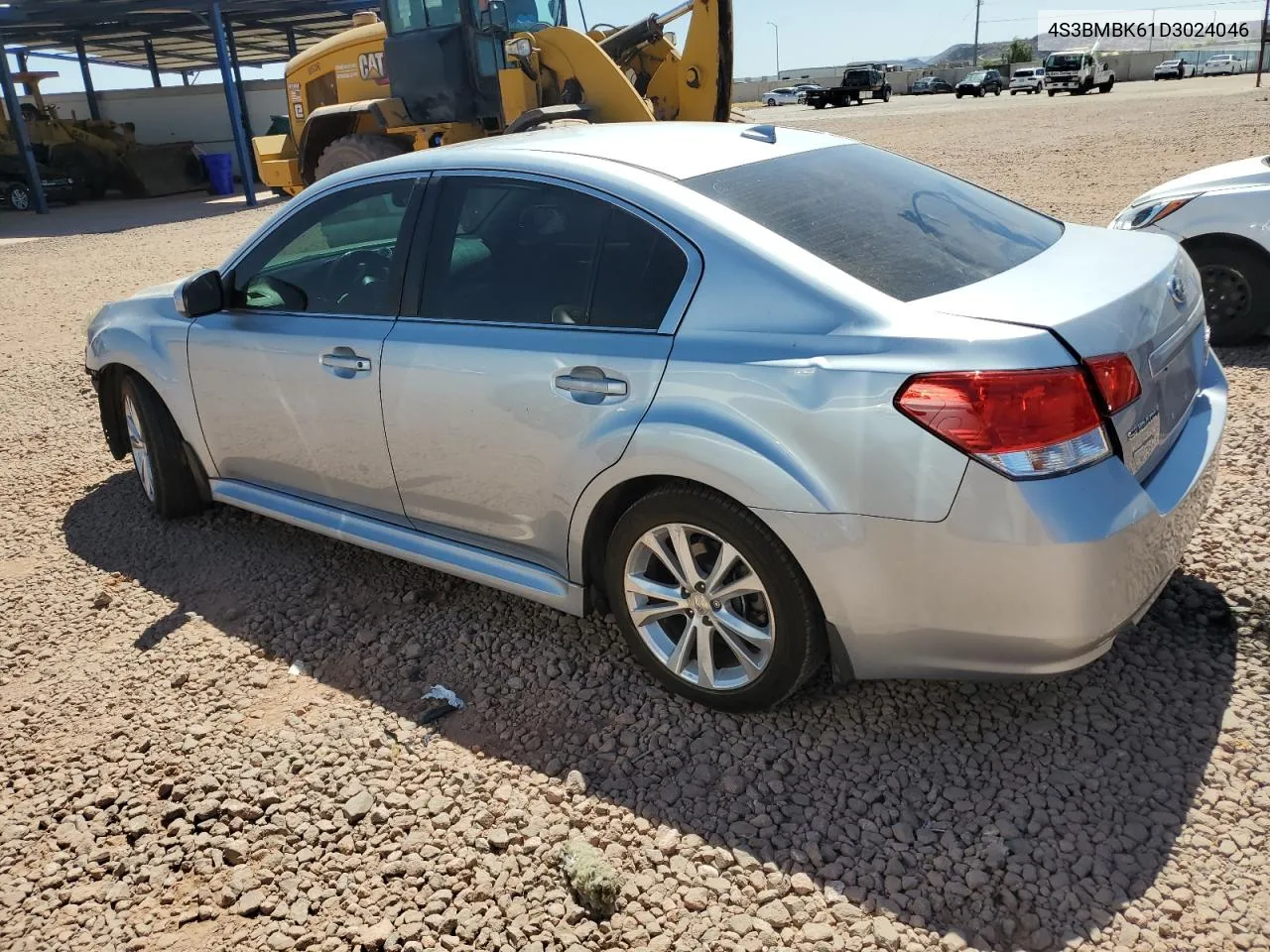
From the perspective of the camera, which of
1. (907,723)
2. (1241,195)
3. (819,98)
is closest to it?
(907,723)

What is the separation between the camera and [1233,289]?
19.4 feet

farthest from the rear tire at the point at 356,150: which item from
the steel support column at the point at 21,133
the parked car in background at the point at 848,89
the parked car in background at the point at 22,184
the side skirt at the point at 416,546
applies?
the parked car in background at the point at 848,89

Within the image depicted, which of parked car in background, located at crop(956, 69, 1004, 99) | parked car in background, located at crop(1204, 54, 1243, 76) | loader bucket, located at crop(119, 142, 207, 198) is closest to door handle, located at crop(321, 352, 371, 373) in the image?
loader bucket, located at crop(119, 142, 207, 198)

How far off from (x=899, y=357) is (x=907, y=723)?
1154 millimetres

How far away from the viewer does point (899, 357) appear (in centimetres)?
253

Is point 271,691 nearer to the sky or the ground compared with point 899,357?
nearer to the ground

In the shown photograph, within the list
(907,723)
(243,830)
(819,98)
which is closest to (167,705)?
(243,830)

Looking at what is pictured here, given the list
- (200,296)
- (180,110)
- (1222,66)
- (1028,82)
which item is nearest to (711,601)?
(200,296)

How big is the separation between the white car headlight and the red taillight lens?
387cm

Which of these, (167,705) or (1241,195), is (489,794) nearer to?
(167,705)

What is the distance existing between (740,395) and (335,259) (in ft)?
6.69

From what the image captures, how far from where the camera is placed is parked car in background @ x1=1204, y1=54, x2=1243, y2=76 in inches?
2443

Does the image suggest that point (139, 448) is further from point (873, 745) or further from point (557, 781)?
point (873, 745)

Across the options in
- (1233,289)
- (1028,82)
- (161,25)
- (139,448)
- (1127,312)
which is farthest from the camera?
(1028,82)
